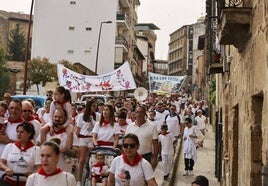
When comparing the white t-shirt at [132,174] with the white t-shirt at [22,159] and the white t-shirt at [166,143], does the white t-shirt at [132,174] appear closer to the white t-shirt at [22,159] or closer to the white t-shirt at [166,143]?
the white t-shirt at [22,159]

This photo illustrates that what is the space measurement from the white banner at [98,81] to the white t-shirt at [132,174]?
49.6 feet

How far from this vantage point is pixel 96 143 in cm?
949

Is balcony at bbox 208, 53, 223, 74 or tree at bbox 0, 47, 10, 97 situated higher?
tree at bbox 0, 47, 10, 97

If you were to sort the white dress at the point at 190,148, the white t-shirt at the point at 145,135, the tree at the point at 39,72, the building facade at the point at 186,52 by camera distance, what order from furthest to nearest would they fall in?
the building facade at the point at 186,52, the tree at the point at 39,72, the white dress at the point at 190,148, the white t-shirt at the point at 145,135

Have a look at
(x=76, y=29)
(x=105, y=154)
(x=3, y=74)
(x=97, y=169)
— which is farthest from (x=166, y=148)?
(x=76, y=29)

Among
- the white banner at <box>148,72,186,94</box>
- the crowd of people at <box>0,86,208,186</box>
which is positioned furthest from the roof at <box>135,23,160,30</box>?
the crowd of people at <box>0,86,208,186</box>

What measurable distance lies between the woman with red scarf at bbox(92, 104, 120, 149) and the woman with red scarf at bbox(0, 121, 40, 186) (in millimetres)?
3291

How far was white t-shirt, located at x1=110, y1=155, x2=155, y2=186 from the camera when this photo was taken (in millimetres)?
5836

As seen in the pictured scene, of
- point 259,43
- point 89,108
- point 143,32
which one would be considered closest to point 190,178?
point 89,108

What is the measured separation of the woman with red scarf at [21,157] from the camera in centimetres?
616

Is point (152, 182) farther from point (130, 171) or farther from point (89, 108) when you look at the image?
point (89, 108)

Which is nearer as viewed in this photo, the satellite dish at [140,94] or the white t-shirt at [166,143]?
the white t-shirt at [166,143]

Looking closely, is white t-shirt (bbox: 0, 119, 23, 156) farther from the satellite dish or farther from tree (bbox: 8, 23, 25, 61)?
tree (bbox: 8, 23, 25, 61)

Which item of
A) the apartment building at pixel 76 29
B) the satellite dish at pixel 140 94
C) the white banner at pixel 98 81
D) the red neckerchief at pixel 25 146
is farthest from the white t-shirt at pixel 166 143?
the apartment building at pixel 76 29
